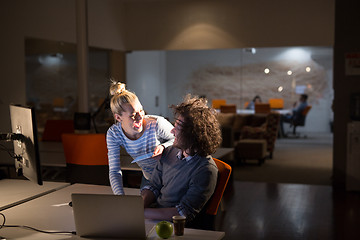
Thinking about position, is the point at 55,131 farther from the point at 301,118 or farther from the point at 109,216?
the point at 109,216

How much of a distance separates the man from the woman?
1.65ft

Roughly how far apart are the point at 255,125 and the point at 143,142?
6700 mm

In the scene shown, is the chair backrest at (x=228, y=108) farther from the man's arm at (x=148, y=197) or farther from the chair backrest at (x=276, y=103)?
the man's arm at (x=148, y=197)

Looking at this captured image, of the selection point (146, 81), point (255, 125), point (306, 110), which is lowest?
point (255, 125)

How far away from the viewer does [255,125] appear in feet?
32.7

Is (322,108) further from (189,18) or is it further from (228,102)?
(189,18)

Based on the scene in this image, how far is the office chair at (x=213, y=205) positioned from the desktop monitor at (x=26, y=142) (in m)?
0.93

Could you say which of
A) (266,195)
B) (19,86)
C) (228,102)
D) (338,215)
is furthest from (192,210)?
(228,102)

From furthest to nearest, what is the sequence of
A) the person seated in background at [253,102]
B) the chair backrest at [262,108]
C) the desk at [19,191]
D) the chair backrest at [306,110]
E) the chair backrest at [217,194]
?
the chair backrest at [262,108]
the person seated in background at [253,102]
the chair backrest at [306,110]
the desk at [19,191]
the chair backrest at [217,194]

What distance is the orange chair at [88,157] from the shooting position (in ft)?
14.6

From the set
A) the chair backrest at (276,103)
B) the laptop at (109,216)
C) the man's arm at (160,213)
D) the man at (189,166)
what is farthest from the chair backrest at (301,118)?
the laptop at (109,216)

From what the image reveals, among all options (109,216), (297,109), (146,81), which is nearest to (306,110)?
(297,109)

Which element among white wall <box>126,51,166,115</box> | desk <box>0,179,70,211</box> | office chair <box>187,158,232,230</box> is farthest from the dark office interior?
office chair <box>187,158,232,230</box>

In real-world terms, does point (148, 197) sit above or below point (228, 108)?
below
